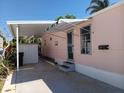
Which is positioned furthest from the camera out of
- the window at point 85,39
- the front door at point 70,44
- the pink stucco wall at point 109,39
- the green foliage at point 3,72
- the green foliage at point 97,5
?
the green foliage at point 97,5

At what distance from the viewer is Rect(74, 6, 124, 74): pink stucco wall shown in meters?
7.01

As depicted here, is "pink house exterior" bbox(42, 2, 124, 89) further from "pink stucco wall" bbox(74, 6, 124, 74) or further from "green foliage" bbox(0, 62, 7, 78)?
"green foliage" bbox(0, 62, 7, 78)

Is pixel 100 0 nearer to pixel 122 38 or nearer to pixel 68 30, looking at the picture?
pixel 68 30

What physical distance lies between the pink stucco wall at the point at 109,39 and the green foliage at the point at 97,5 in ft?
59.8

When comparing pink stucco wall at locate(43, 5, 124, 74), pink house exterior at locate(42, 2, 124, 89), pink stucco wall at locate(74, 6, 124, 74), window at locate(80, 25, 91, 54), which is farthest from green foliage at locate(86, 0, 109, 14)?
pink stucco wall at locate(74, 6, 124, 74)

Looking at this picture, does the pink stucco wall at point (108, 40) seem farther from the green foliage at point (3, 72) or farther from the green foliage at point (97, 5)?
the green foliage at point (97, 5)

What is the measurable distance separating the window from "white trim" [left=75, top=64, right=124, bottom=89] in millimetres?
888

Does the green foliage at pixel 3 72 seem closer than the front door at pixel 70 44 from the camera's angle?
Yes

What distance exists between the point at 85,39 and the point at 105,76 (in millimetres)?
2740

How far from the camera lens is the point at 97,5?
26.6 metres

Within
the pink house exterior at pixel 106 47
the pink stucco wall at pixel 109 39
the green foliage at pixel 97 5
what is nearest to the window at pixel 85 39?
the pink house exterior at pixel 106 47

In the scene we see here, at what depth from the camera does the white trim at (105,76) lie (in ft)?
23.3

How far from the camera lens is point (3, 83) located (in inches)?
345

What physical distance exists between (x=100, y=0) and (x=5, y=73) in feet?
64.4
